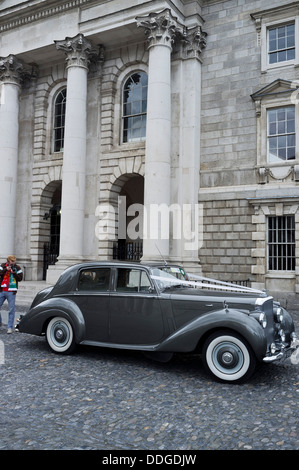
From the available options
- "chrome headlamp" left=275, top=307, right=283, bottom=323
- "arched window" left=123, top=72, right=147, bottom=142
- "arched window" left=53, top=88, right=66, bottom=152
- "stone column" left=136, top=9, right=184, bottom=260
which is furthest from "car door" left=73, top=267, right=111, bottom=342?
"arched window" left=53, top=88, right=66, bottom=152

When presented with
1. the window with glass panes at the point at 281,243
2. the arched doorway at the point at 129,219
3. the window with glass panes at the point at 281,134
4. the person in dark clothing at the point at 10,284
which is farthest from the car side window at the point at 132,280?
the arched doorway at the point at 129,219

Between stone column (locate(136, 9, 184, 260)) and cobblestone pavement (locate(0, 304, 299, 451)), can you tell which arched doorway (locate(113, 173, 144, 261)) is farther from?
cobblestone pavement (locate(0, 304, 299, 451))

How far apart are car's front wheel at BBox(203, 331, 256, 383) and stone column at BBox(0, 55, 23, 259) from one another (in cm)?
1453

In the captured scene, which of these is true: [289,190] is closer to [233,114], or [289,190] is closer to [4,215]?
[233,114]

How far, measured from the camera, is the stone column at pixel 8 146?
18672 millimetres

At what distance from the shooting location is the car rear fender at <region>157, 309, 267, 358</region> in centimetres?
536

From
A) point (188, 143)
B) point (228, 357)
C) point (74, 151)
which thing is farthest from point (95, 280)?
point (74, 151)

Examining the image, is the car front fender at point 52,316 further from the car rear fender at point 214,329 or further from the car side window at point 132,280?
the car rear fender at point 214,329

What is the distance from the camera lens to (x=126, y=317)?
21.2ft

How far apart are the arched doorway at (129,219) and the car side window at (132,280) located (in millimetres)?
10713

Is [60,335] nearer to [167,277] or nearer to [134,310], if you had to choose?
[134,310]

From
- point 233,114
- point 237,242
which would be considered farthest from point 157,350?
point 233,114

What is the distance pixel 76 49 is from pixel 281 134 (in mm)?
8992
